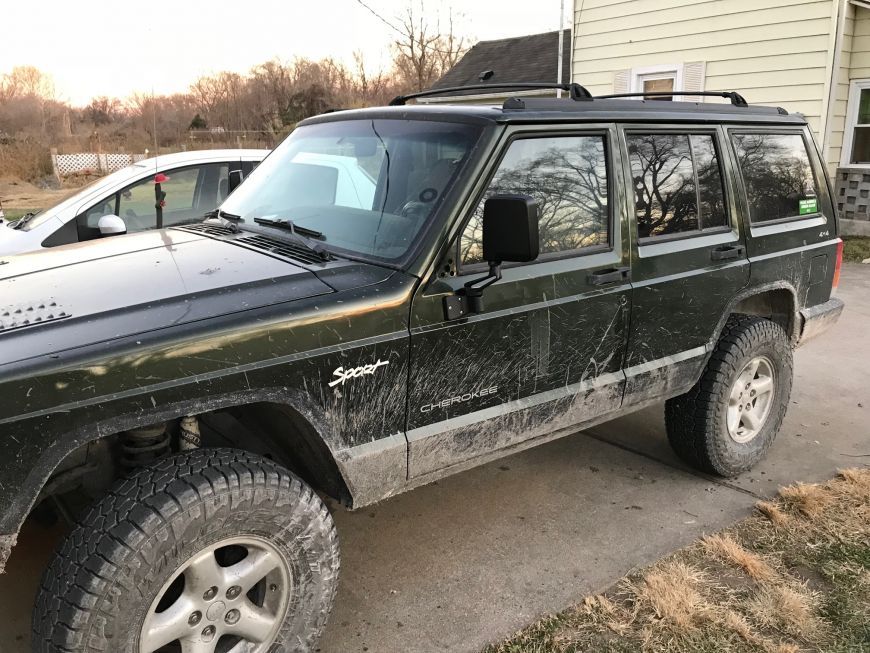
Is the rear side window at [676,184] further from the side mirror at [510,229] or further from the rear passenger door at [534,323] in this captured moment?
the side mirror at [510,229]

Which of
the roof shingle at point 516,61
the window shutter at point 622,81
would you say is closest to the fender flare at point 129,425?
the window shutter at point 622,81

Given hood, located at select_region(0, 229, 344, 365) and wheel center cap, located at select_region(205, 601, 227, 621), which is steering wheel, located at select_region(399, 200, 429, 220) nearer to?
hood, located at select_region(0, 229, 344, 365)

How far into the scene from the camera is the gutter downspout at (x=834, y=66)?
1051 cm

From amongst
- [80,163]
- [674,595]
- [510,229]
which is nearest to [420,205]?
[510,229]

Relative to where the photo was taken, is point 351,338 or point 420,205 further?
point 420,205

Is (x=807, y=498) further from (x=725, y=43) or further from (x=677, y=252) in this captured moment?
(x=725, y=43)

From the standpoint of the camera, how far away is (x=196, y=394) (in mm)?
2250

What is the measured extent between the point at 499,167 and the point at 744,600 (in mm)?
2076

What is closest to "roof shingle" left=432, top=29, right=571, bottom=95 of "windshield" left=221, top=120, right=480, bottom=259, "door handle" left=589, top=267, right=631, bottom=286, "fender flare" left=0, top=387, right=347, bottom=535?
"windshield" left=221, top=120, right=480, bottom=259

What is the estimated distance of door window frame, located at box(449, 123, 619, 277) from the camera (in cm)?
284

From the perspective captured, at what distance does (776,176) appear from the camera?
13.9ft

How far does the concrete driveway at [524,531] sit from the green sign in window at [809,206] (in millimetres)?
1487

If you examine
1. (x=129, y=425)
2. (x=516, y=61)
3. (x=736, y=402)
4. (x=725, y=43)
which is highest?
(x=516, y=61)

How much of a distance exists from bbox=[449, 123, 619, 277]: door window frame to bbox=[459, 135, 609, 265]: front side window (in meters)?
0.01
